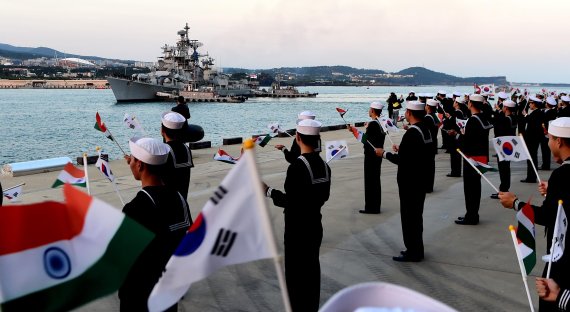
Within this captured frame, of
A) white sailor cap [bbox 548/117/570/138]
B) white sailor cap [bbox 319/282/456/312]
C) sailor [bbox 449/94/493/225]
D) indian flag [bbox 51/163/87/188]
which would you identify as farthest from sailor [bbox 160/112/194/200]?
sailor [bbox 449/94/493/225]

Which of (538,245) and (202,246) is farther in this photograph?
(538,245)

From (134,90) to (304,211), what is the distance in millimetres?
104172

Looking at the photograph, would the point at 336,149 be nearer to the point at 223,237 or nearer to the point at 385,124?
the point at 385,124

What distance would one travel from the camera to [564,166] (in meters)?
4.38

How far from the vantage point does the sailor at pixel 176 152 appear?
683cm

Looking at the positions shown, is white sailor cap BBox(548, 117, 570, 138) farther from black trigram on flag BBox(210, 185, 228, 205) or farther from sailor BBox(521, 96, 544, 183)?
sailor BBox(521, 96, 544, 183)

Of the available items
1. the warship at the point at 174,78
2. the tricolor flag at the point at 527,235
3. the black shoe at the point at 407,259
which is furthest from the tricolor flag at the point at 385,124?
the warship at the point at 174,78

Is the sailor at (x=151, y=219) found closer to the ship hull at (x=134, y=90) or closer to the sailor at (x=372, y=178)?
the sailor at (x=372, y=178)

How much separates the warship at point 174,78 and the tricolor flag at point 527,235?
10346 cm

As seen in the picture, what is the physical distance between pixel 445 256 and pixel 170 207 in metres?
4.92

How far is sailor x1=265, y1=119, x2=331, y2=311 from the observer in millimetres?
5492

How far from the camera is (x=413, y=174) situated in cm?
750

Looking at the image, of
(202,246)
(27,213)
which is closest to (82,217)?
(27,213)

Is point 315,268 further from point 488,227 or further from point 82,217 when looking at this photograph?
point 488,227
